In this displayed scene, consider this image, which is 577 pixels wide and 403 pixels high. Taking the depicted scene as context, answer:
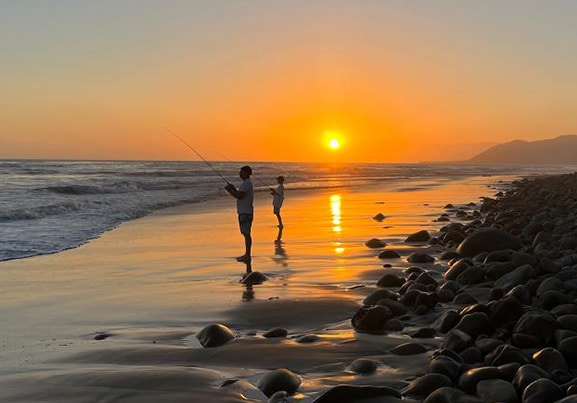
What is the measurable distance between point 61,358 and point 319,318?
257 cm

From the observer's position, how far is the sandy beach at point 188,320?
A: 4.15 metres

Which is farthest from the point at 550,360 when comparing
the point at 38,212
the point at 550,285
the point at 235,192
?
the point at 38,212

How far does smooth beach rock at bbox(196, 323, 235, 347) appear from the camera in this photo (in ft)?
16.8

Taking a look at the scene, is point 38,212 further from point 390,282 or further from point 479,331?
point 479,331

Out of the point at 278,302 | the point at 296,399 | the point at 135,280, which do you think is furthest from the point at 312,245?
the point at 296,399

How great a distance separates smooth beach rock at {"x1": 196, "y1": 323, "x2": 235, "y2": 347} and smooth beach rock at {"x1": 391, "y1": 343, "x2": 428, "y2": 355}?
155 centimetres

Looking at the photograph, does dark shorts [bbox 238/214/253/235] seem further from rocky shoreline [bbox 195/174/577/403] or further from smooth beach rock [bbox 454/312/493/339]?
smooth beach rock [bbox 454/312/493/339]

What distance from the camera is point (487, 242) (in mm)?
9008

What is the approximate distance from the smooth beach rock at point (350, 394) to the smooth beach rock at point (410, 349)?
990 mm

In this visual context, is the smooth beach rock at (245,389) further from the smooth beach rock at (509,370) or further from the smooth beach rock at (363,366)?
the smooth beach rock at (509,370)

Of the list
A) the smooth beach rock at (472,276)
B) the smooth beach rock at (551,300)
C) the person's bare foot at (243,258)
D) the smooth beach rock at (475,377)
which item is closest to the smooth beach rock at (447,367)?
the smooth beach rock at (475,377)

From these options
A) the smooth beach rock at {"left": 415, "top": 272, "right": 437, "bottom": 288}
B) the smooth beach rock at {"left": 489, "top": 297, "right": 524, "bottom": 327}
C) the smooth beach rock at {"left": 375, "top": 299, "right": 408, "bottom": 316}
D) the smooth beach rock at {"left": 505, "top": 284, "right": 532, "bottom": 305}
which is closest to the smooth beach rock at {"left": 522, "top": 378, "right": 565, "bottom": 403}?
the smooth beach rock at {"left": 489, "top": 297, "right": 524, "bottom": 327}

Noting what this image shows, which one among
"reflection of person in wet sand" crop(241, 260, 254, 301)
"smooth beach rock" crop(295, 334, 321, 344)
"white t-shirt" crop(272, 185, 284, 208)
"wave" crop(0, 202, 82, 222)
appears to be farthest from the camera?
"wave" crop(0, 202, 82, 222)

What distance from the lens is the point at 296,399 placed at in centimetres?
375
